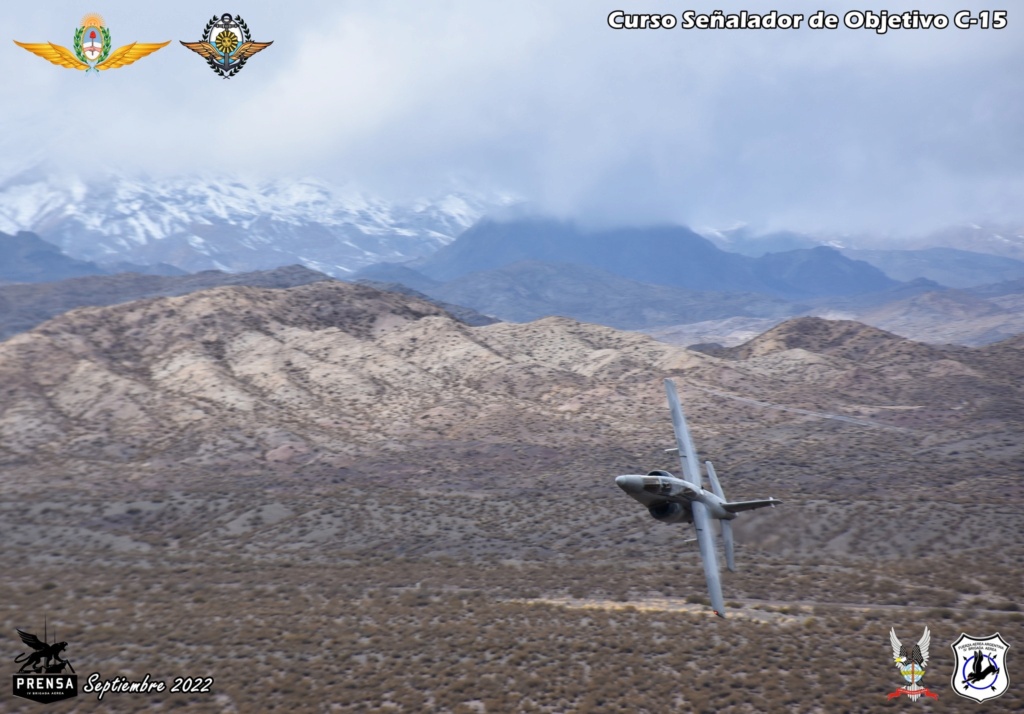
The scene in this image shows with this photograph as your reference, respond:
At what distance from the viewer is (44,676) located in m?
33.3

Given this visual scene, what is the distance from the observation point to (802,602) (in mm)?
45094

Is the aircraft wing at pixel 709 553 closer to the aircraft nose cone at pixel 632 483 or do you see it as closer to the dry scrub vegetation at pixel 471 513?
the aircraft nose cone at pixel 632 483

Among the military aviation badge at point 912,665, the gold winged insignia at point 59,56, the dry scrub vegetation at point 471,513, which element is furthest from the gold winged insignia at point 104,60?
the military aviation badge at point 912,665

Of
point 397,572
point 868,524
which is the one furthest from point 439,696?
A: point 868,524

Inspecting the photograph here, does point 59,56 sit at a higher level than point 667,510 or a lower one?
higher

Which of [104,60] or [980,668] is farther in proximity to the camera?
[104,60]

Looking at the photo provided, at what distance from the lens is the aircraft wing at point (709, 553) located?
31.6 meters

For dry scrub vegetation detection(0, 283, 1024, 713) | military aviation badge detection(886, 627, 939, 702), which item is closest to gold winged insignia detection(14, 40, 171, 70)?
dry scrub vegetation detection(0, 283, 1024, 713)

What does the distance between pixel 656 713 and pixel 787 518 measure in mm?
34891

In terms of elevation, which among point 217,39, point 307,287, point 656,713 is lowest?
point 656,713

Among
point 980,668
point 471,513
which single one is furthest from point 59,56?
point 980,668

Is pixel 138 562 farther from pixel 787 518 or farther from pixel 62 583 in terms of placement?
pixel 787 518

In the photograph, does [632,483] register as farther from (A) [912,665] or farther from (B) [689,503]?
(A) [912,665]

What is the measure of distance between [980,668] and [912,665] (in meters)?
2.76
